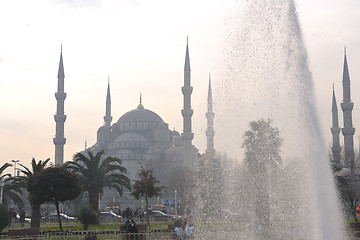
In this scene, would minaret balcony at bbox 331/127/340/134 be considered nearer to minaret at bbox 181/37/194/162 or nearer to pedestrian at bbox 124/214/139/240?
minaret at bbox 181/37/194/162

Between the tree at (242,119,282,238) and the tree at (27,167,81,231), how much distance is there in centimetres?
724

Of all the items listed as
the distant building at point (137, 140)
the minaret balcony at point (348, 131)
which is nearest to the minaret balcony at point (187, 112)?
the distant building at point (137, 140)

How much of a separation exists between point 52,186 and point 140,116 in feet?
289

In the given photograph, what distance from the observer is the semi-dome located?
10944 cm

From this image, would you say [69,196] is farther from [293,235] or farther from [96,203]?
[293,235]

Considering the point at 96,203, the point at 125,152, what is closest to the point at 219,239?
the point at 96,203

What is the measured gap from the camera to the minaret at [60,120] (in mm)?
78438

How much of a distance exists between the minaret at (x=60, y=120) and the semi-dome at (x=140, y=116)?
98.9ft

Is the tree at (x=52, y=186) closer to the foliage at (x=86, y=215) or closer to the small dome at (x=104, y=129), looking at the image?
the foliage at (x=86, y=215)

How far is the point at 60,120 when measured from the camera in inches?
Answer: 3110

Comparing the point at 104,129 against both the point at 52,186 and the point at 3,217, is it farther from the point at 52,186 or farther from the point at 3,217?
the point at 3,217

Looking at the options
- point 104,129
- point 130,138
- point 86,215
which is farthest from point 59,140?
point 86,215

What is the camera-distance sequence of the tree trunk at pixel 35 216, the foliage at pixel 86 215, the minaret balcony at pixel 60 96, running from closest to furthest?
the foliage at pixel 86 215, the tree trunk at pixel 35 216, the minaret balcony at pixel 60 96

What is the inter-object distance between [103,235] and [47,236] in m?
1.84
